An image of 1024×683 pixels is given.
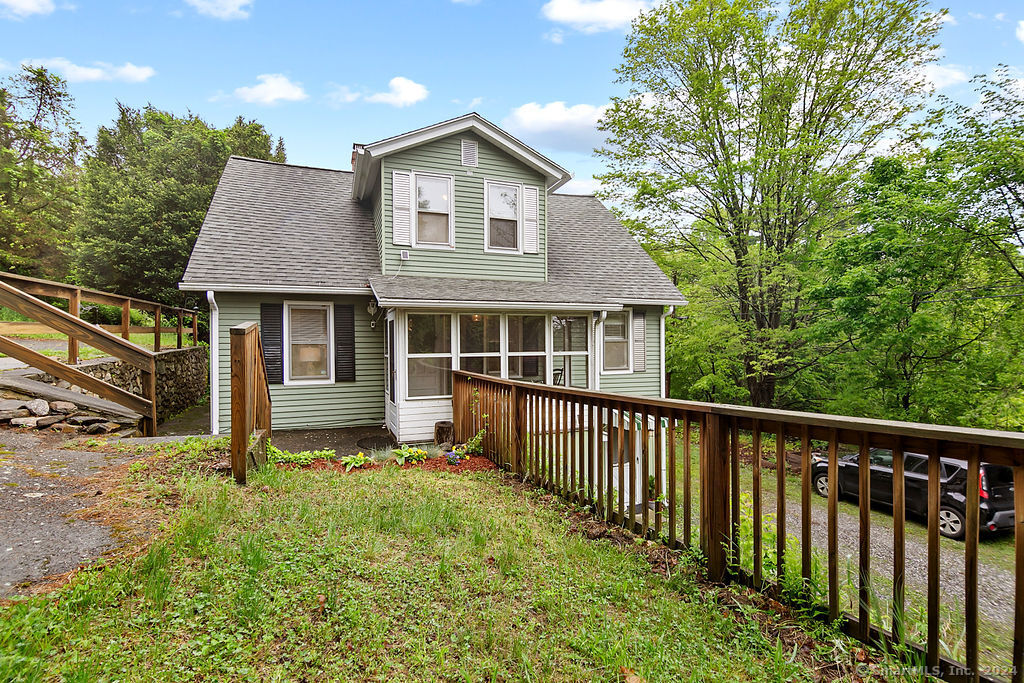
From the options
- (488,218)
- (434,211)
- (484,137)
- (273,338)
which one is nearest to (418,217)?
(434,211)

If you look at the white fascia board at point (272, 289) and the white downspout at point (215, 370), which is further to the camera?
the white downspout at point (215, 370)

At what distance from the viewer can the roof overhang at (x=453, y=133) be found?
8425mm

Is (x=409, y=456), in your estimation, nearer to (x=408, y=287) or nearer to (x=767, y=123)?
(x=408, y=287)

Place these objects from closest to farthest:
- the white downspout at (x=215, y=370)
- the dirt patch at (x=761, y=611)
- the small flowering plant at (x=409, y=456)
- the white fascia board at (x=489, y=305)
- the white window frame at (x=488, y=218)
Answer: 1. the dirt patch at (x=761, y=611)
2. the small flowering plant at (x=409, y=456)
3. the white fascia board at (x=489, y=305)
4. the white downspout at (x=215, y=370)
5. the white window frame at (x=488, y=218)

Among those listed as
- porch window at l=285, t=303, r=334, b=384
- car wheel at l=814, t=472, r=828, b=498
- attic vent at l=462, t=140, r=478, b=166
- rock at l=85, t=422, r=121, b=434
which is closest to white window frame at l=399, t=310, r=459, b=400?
porch window at l=285, t=303, r=334, b=384

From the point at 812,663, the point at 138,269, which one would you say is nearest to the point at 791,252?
the point at 812,663

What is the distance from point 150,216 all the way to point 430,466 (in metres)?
16.3

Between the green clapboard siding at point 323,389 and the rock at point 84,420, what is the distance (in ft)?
6.48

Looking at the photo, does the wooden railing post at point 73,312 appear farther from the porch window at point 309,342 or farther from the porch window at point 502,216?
the porch window at point 502,216

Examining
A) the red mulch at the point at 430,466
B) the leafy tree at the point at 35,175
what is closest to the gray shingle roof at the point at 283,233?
the red mulch at the point at 430,466

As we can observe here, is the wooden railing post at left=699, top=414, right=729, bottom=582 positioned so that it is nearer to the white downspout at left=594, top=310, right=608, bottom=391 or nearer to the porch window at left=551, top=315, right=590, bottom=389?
the porch window at left=551, top=315, right=590, bottom=389

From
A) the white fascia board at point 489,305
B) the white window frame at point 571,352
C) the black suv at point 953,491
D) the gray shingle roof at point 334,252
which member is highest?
the gray shingle roof at point 334,252

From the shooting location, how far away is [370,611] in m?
2.09

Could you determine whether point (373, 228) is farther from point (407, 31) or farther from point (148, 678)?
point (148, 678)
